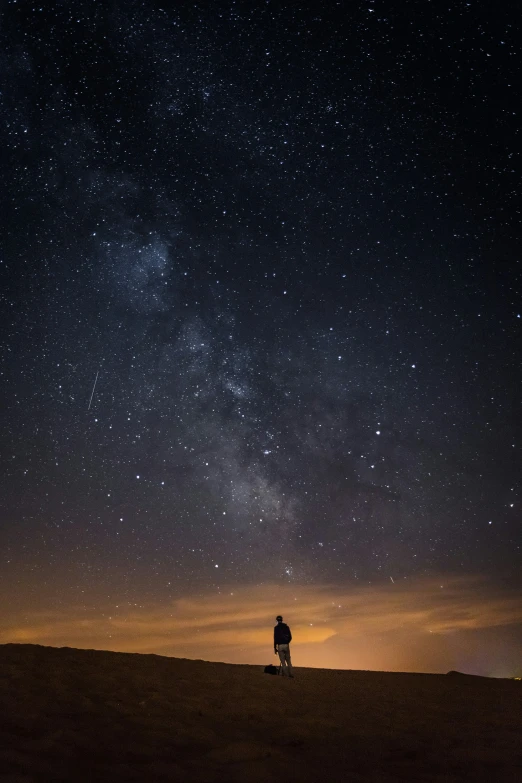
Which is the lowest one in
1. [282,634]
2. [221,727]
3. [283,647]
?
[221,727]

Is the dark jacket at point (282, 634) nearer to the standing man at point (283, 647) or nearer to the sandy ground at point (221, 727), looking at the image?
the standing man at point (283, 647)

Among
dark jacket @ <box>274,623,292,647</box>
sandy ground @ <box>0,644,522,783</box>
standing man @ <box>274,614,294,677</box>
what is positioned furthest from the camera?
dark jacket @ <box>274,623,292,647</box>

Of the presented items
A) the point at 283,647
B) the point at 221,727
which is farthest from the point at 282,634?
the point at 221,727

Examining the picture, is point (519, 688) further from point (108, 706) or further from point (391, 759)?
point (108, 706)

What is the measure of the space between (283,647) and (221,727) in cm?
700

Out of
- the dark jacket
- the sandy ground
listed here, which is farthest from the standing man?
the sandy ground

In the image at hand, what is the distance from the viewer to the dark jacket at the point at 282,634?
12.7 m

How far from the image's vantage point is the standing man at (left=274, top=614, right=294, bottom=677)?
12.5 metres

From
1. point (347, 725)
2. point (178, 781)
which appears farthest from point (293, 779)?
point (347, 725)

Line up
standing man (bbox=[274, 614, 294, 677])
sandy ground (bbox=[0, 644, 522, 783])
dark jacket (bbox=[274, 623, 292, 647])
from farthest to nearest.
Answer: dark jacket (bbox=[274, 623, 292, 647]) < standing man (bbox=[274, 614, 294, 677]) < sandy ground (bbox=[0, 644, 522, 783])

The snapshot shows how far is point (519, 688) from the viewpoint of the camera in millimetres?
13234

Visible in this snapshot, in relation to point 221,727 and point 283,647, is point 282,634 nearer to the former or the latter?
point 283,647

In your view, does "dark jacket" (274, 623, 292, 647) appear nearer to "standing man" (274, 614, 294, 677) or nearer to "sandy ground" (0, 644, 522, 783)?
"standing man" (274, 614, 294, 677)

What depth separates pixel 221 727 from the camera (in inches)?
240
